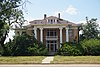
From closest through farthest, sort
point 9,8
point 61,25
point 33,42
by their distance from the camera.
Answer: point 9,8 → point 33,42 → point 61,25

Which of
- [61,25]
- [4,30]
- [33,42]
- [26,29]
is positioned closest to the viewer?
[4,30]

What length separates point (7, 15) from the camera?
44.9m

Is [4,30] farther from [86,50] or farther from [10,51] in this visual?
[86,50]

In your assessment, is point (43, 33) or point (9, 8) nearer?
point (9, 8)

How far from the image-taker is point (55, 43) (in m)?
61.5

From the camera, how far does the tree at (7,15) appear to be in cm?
4306

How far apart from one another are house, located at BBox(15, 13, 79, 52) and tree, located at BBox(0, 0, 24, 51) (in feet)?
30.4

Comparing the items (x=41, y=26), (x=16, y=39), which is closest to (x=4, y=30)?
(x=16, y=39)

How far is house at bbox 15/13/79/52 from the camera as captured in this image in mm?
58500

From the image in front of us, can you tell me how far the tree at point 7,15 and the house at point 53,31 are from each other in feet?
30.4

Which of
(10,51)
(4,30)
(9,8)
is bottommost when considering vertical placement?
(10,51)

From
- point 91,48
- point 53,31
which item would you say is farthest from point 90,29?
point 91,48

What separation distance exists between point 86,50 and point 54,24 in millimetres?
12305

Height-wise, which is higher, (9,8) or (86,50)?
(9,8)
